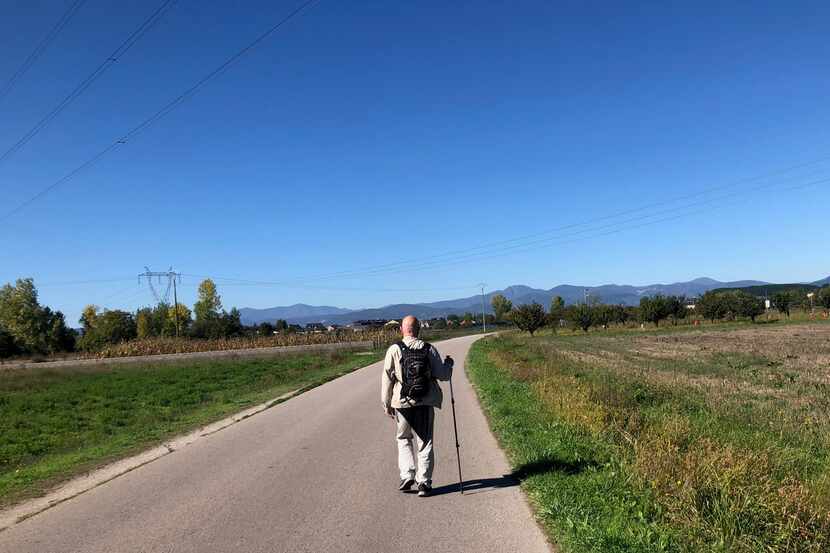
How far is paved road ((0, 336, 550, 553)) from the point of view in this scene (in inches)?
221

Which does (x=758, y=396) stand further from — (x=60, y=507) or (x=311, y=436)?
(x=60, y=507)

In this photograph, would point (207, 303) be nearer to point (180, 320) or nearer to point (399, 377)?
point (180, 320)

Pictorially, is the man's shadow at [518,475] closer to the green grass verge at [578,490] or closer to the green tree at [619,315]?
the green grass verge at [578,490]

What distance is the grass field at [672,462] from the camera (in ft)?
16.8

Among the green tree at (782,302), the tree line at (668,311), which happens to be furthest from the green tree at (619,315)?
the green tree at (782,302)

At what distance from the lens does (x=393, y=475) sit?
810cm

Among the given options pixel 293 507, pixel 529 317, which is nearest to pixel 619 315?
pixel 529 317

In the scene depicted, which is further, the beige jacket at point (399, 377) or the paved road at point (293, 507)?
the beige jacket at point (399, 377)

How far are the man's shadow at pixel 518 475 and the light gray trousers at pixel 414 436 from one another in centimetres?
37

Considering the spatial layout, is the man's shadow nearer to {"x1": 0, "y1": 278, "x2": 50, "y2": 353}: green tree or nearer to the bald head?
the bald head

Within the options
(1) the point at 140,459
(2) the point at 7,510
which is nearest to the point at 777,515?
(2) the point at 7,510

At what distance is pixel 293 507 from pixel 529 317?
90247mm

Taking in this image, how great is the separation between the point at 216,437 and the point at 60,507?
4770 millimetres

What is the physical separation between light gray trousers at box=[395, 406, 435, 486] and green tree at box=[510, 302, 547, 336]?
88991 mm
